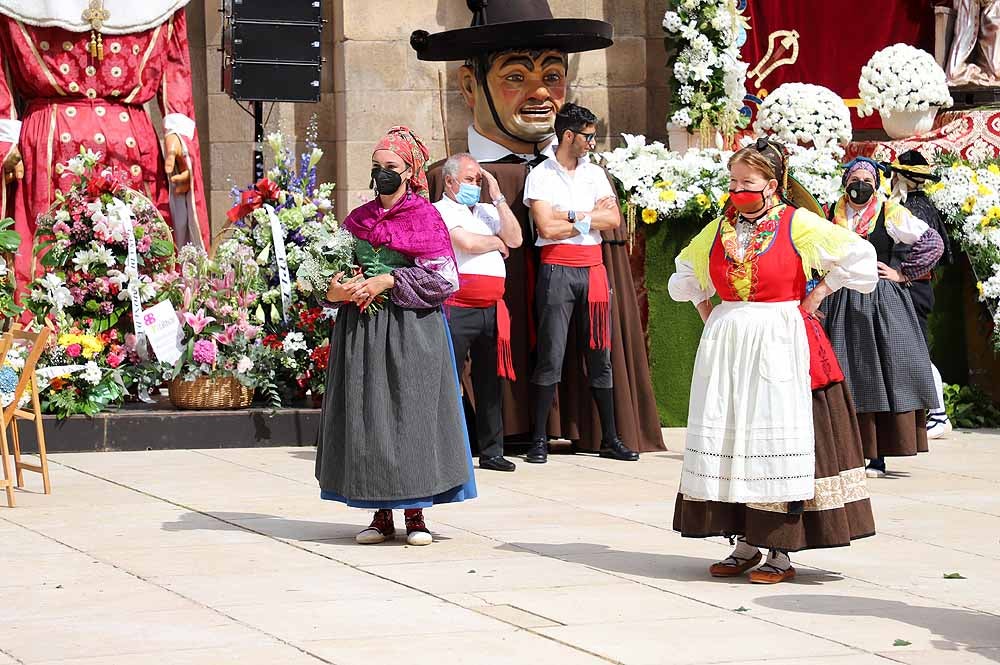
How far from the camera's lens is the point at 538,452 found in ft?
31.5

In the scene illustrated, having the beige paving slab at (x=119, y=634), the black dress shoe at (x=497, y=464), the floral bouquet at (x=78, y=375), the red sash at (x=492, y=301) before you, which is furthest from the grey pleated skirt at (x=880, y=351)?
the beige paving slab at (x=119, y=634)

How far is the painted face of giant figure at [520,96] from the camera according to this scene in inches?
398

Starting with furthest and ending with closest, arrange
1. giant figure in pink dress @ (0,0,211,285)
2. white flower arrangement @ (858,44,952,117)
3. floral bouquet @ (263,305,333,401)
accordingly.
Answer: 1. white flower arrangement @ (858,44,952,117)
2. giant figure in pink dress @ (0,0,211,285)
3. floral bouquet @ (263,305,333,401)

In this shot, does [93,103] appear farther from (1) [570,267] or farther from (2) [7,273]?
(1) [570,267]

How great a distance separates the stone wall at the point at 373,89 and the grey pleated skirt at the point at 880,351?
4.57 m

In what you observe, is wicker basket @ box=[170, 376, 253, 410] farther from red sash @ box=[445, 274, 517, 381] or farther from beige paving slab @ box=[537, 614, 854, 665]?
beige paving slab @ box=[537, 614, 854, 665]

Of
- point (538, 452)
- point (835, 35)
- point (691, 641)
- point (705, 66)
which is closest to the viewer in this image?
point (691, 641)

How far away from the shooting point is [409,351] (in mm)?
6941

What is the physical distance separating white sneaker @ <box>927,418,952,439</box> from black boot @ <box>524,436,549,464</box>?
2587 millimetres

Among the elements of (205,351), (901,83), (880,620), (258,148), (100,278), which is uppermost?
(901,83)

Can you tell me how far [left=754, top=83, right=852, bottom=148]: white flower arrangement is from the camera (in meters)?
11.2

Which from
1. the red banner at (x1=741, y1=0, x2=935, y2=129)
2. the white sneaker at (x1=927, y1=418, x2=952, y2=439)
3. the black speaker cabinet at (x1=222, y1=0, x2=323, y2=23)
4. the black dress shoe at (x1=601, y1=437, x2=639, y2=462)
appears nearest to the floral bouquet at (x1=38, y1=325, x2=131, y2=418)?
the black speaker cabinet at (x1=222, y1=0, x2=323, y2=23)

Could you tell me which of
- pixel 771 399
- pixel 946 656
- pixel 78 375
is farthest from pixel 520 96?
pixel 946 656

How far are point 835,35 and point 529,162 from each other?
509cm
